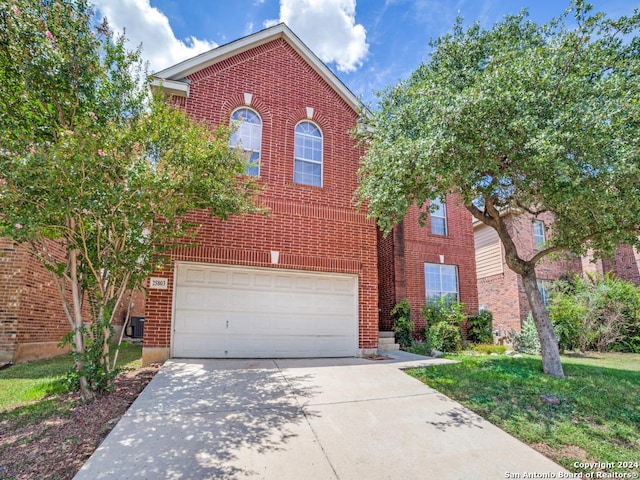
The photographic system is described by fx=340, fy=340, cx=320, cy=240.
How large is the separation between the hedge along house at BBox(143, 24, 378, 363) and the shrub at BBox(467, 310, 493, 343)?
5.49 meters

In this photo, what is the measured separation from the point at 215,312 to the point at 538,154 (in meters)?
7.10

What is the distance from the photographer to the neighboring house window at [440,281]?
12648 millimetres

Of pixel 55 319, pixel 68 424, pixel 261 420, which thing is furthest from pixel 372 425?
pixel 55 319

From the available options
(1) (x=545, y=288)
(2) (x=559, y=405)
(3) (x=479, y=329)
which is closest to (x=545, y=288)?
(1) (x=545, y=288)

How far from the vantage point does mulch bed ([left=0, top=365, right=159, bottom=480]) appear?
313 cm

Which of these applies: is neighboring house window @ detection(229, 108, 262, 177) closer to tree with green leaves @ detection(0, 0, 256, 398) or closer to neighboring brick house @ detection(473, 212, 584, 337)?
tree with green leaves @ detection(0, 0, 256, 398)

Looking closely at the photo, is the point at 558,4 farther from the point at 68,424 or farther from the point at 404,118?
the point at 68,424

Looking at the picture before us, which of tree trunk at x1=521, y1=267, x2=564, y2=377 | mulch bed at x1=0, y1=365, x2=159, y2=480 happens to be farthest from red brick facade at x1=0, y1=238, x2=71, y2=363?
tree trunk at x1=521, y1=267, x2=564, y2=377

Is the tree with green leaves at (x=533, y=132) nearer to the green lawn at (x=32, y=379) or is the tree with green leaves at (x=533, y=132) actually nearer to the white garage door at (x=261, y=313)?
the white garage door at (x=261, y=313)

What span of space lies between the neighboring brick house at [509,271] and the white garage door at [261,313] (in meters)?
8.96

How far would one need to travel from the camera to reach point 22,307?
7930 mm

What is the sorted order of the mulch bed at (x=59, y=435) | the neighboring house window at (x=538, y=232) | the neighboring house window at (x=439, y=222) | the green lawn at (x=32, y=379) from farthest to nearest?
1. the neighboring house window at (x=538, y=232)
2. the neighboring house window at (x=439, y=222)
3. the green lawn at (x=32, y=379)
4. the mulch bed at (x=59, y=435)

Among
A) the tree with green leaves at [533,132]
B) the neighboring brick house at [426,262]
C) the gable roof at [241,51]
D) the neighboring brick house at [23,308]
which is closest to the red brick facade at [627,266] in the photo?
the neighboring brick house at [426,262]

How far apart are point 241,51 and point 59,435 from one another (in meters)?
9.21
